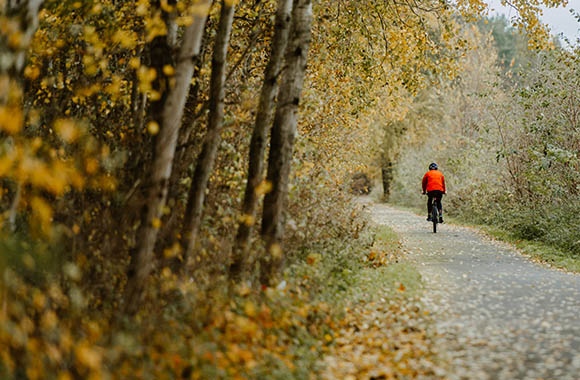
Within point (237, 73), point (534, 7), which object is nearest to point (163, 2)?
point (237, 73)

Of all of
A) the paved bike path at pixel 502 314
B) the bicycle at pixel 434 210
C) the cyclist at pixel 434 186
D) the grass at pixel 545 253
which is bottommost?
the paved bike path at pixel 502 314

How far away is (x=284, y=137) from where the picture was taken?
7.90m

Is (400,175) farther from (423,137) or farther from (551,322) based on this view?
(551,322)

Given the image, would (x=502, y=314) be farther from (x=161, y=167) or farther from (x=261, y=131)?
(x=161, y=167)

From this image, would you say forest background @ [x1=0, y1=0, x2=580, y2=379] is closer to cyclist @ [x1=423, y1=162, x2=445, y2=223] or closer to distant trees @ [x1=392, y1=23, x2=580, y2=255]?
cyclist @ [x1=423, y1=162, x2=445, y2=223]

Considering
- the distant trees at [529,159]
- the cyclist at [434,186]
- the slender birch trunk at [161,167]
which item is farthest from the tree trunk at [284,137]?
the cyclist at [434,186]

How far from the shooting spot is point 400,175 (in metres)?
37.4

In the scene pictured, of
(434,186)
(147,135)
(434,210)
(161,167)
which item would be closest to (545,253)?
(434,210)

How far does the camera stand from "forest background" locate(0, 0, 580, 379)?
4.50 m

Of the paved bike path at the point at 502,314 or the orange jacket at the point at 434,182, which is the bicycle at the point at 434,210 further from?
the paved bike path at the point at 502,314

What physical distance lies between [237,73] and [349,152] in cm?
925

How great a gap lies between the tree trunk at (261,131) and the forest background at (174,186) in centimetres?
3

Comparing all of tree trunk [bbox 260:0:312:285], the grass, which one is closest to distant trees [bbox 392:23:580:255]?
the grass

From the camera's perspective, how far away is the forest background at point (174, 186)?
14.8ft
